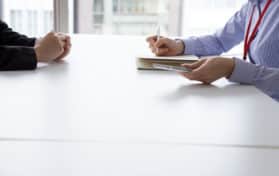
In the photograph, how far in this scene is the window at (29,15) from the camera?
2791mm

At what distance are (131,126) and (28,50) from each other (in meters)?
0.60

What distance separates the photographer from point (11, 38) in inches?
59.4

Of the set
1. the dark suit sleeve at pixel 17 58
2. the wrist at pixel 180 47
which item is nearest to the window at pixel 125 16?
the wrist at pixel 180 47

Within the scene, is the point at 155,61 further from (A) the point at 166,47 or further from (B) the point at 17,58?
(B) the point at 17,58

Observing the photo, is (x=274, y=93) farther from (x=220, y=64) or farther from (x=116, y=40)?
(x=116, y=40)

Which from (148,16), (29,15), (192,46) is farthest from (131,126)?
(29,15)

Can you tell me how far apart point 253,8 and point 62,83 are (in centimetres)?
70

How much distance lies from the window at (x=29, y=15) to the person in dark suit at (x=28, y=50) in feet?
4.16

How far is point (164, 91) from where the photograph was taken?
3.10 feet

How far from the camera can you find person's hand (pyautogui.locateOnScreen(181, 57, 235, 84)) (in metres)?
A: 1.03

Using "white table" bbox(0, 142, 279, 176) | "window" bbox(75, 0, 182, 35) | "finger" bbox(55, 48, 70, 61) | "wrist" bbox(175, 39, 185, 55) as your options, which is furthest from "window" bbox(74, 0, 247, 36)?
"white table" bbox(0, 142, 279, 176)

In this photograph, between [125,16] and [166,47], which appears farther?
[125,16]

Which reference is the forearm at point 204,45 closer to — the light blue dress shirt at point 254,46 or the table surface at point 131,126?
the light blue dress shirt at point 254,46

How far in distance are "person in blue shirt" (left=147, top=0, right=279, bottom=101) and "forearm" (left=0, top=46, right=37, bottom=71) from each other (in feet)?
1.33
